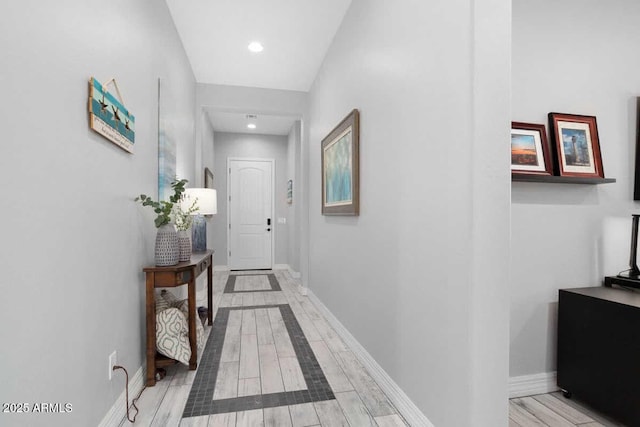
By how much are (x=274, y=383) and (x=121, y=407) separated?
0.87 m

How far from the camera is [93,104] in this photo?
1.50 metres

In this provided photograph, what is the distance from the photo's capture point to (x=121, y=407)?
1.82 meters

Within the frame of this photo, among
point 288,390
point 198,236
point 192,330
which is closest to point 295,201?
point 198,236

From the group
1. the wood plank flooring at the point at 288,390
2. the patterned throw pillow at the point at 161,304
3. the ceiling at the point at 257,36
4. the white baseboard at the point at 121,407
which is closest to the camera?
the white baseboard at the point at 121,407

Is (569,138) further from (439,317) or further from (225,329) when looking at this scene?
(225,329)

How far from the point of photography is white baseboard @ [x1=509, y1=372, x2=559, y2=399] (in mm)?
2063

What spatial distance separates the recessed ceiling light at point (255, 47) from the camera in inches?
138

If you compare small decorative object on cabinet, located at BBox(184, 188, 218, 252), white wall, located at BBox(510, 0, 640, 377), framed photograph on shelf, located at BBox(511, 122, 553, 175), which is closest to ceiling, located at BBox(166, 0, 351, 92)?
small decorative object on cabinet, located at BBox(184, 188, 218, 252)

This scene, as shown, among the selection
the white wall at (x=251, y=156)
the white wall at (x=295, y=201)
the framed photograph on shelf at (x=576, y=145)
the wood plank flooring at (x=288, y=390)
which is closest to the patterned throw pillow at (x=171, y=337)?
the wood plank flooring at (x=288, y=390)

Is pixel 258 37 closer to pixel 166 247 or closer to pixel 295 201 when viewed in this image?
pixel 166 247

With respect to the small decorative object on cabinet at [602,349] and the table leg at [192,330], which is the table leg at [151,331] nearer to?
the table leg at [192,330]

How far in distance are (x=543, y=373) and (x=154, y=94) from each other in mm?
3267

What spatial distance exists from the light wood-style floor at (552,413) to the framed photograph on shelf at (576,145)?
138 cm

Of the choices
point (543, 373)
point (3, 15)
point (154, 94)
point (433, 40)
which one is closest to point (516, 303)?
point (543, 373)
